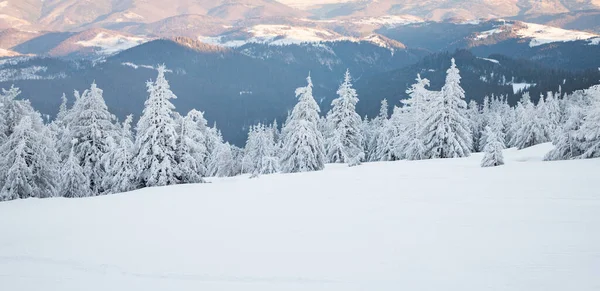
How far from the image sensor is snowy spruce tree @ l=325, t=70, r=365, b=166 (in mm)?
33500

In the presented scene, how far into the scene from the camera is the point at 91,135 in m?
24.7

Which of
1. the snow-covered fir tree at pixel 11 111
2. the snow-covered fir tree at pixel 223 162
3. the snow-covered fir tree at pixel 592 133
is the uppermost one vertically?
the snow-covered fir tree at pixel 11 111

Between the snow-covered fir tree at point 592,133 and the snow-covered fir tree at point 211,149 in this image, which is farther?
the snow-covered fir tree at point 211,149

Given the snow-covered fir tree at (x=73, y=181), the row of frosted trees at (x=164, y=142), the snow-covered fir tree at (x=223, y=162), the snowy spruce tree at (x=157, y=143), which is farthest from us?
the snow-covered fir tree at (x=223, y=162)

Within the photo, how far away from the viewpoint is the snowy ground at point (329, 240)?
551cm

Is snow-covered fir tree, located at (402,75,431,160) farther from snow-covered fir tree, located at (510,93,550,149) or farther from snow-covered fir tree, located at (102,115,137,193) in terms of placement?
snow-covered fir tree, located at (102,115,137,193)

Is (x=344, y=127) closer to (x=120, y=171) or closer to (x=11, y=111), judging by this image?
(x=120, y=171)

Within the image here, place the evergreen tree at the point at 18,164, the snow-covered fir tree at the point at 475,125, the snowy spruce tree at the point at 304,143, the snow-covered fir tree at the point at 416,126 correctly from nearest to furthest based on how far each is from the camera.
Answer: the evergreen tree at the point at 18,164, the snowy spruce tree at the point at 304,143, the snow-covered fir tree at the point at 416,126, the snow-covered fir tree at the point at 475,125

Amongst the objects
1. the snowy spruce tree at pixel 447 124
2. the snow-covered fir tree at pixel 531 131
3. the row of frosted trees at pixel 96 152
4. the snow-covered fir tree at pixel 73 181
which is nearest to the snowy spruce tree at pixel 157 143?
the row of frosted trees at pixel 96 152

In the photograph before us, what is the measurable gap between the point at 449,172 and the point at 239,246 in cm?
1041

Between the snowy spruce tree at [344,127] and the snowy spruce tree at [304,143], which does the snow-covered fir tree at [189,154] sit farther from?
the snowy spruce tree at [344,127]

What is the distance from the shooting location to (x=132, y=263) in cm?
661

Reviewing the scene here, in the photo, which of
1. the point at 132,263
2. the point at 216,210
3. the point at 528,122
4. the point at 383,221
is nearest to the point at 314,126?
the point at 216,210

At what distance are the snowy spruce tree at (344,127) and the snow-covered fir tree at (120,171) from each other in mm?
17166
